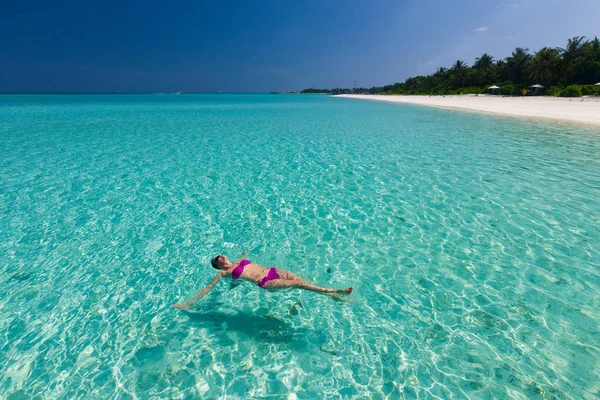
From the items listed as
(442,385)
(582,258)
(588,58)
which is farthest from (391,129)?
(588,58)

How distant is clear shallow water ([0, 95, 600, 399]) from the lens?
374 cm

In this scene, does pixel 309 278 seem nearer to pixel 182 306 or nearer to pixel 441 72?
pixel 182 306

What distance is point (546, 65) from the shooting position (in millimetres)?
53250

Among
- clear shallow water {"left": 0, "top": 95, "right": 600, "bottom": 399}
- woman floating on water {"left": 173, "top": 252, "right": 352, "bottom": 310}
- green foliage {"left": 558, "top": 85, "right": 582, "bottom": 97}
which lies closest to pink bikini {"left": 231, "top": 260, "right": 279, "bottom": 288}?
woman floating on water {"left": 173, "top": 252, "right": 352, "bottom": 310}

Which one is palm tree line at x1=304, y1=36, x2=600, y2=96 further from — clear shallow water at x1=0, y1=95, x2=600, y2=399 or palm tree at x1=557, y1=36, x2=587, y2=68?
clear shallow water at x1=0, y1=95, x2=600, y2=399

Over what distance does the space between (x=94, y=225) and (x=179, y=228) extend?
7.03 ft

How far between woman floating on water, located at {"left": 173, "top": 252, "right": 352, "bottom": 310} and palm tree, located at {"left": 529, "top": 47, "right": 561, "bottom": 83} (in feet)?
225

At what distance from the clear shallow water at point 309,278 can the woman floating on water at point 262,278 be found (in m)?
0.31

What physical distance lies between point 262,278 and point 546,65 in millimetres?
69934

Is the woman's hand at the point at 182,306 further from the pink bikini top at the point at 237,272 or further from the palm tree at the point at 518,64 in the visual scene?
the palm tree at the point at 518,64

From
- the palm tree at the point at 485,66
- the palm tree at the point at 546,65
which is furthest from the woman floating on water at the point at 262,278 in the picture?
the palm tree at the point at 485,66

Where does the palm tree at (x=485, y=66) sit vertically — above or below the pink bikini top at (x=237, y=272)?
above

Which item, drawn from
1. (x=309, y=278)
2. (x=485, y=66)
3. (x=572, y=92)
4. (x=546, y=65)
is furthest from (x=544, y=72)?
(x=309, y=278)

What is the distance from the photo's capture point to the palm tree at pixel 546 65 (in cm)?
5319
